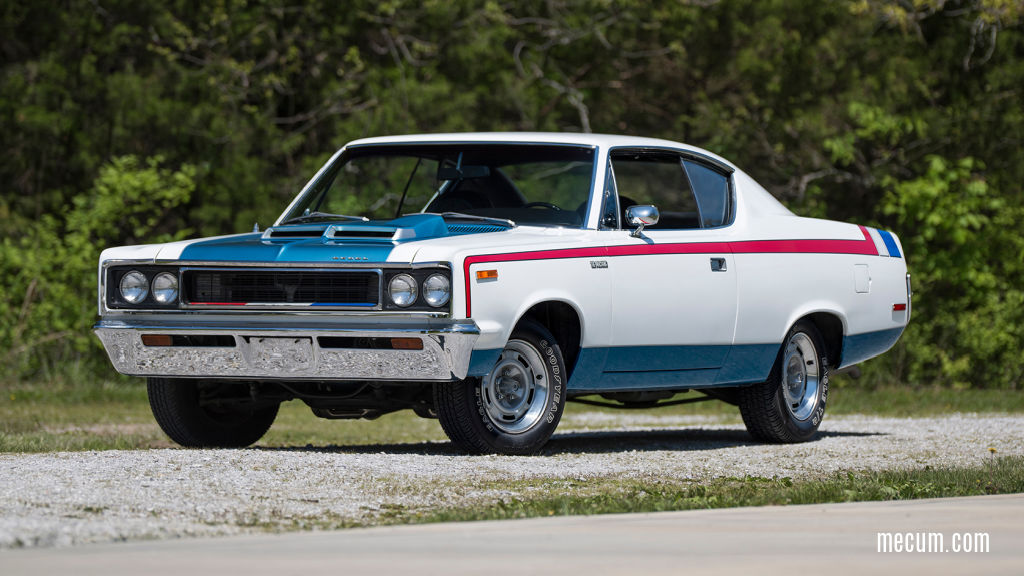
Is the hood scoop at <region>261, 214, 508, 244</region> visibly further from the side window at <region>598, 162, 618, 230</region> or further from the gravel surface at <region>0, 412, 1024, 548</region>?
the gravel surface at <region>0, 412, 1024, 548</region>

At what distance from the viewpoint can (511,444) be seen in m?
8.88

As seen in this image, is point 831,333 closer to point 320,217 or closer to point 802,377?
point 802,377

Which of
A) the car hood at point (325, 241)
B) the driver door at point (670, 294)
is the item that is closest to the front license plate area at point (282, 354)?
the car hood at point (325, 241)

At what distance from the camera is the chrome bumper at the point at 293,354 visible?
827cm

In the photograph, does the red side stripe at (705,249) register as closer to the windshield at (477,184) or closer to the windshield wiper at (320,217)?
the windshield at (477,184)

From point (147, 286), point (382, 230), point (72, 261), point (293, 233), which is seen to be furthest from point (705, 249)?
point (72, 261)

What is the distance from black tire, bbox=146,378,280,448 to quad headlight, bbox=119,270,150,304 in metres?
0.68

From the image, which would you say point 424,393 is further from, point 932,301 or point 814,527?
point 932,301

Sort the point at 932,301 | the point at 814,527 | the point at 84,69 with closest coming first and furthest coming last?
the point at 814,527, the point at 932,301, the point at 84,69

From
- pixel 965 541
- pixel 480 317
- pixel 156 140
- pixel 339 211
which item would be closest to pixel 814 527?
pixel 965 541

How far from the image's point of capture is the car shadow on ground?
967 cm

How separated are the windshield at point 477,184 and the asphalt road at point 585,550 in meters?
3.58

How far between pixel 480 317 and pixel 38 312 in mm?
11074

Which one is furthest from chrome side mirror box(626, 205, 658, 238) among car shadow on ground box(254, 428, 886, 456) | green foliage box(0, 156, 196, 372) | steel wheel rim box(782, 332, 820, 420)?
green foliage box(0, 156, 196, 372)
